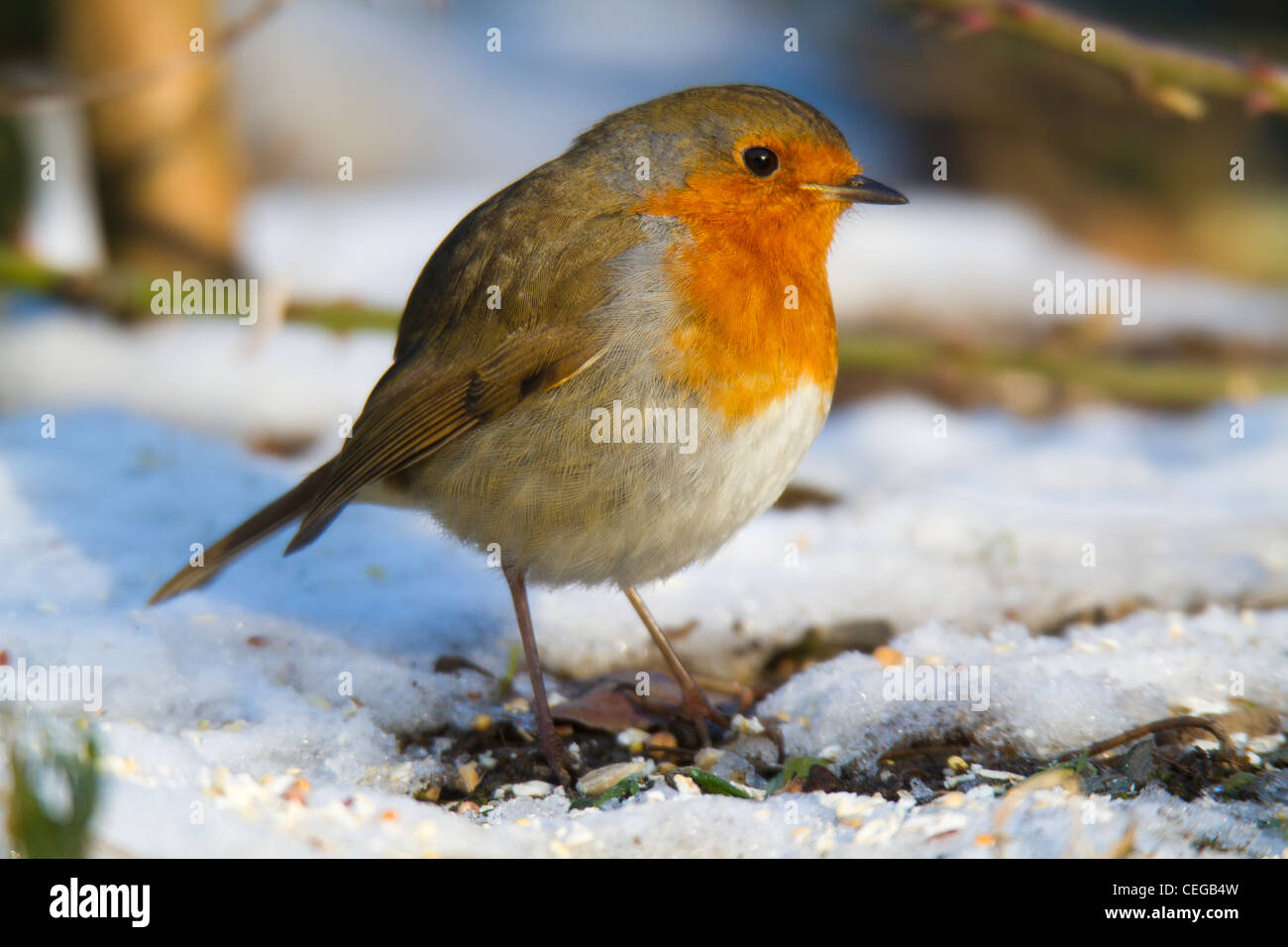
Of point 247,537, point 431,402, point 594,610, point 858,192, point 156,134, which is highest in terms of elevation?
point 156,134

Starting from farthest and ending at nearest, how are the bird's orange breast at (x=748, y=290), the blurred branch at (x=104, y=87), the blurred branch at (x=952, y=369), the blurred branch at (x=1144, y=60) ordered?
the blurred branch at (x=952, y=369)
the blurred branch at (x=104, y=87)
the blurred branch at (x=1144, y=60)
the bird's orange breast at (x=748, y=290)

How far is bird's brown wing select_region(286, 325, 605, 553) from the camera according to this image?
120 inches

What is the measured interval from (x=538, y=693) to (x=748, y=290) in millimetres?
1053

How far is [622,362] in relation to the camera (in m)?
2.93

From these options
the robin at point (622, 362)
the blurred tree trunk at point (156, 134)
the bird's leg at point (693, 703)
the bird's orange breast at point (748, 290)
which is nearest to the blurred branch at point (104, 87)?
the blurred tree trunk at point (156, 134)

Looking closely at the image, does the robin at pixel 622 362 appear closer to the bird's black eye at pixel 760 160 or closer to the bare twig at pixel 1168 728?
the bird's black eye at pixel 760 160

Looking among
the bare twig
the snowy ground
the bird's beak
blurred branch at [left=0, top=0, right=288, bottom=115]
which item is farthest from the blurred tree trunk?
the bare twig

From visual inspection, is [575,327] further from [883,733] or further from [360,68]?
[360,68]

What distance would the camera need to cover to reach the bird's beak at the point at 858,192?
3.21 m

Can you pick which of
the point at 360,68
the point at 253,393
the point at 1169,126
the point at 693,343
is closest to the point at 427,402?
the point at 693,343

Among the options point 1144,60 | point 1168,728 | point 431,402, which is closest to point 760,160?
point 431,402

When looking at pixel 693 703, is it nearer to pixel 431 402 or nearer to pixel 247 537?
pixel 431 402

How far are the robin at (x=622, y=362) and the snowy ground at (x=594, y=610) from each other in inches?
13.3

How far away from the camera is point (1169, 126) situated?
794 centimetres
